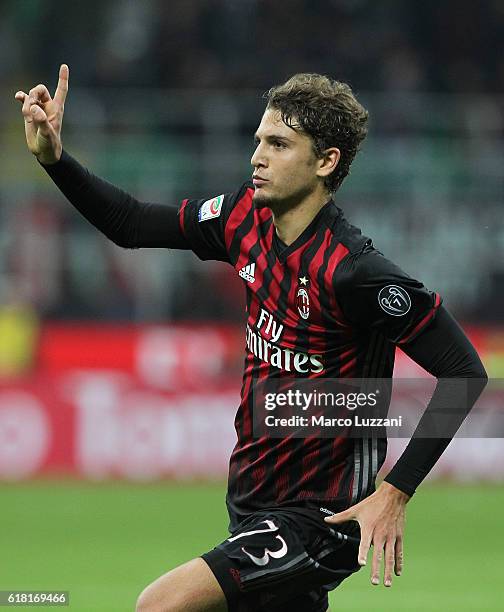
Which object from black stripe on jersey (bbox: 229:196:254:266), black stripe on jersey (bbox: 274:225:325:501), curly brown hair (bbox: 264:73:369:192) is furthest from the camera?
black stripe on jersey (bbox: 229:196:254:266)

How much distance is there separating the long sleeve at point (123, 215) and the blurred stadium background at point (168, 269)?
15.7ft

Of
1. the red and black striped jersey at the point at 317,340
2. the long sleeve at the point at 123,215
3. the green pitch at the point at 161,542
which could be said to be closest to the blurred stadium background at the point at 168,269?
the green pitch at the point at 161,542

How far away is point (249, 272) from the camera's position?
15.9ft

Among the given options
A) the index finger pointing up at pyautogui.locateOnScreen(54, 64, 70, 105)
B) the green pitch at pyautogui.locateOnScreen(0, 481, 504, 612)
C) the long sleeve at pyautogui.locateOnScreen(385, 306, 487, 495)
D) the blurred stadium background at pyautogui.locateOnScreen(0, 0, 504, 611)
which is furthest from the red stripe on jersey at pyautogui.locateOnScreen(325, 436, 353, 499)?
the blurred stadium background at pyautogui.locateOnScreen(0, 0, 504, 611)

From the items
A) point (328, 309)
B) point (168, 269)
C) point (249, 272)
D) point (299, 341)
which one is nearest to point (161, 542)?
point (168, 269)

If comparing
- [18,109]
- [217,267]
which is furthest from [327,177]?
[18,109]

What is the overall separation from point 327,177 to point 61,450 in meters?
8.20

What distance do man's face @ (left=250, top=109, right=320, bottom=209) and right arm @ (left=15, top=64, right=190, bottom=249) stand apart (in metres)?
0.47

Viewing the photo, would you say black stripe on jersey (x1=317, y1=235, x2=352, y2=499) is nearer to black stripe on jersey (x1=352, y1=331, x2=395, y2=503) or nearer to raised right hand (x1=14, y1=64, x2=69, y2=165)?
black stripe on jersey (x1=352, y1=331, x2=395, y2=503)

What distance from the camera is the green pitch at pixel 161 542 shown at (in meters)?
8.05

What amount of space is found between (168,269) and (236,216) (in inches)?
343

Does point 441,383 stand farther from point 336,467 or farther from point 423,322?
point 336,467

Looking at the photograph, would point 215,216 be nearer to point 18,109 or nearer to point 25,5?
point 18,109

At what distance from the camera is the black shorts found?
4391 mm
